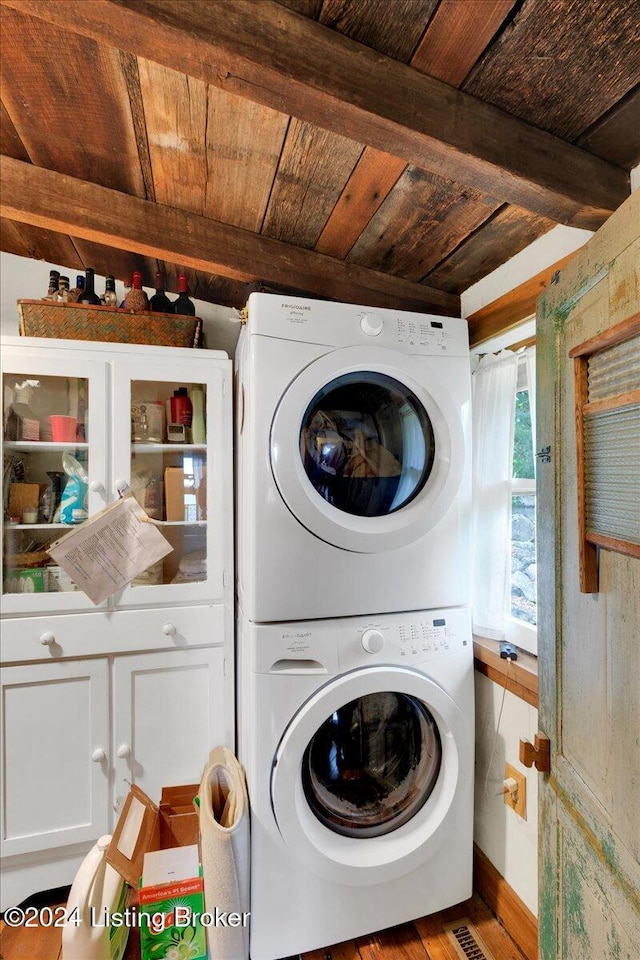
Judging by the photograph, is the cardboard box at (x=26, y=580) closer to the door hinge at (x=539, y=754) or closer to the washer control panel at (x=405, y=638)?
the washer control panel at (x=405, y=638)

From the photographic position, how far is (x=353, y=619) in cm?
126

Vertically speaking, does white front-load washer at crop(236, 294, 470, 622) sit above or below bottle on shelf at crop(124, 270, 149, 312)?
below

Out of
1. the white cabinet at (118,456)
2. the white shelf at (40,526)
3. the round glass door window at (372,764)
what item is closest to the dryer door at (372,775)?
the round glass door window at (372,764)

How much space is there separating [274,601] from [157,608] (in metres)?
0.56

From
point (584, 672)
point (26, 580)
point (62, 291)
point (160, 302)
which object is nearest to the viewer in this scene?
point (584, 672)

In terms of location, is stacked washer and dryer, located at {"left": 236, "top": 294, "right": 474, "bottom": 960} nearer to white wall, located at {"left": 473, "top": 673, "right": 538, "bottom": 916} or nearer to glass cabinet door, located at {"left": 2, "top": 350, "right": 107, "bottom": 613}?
white wall, located at {"left": 473, "top": 673, "right": 538, "bottom": 916}

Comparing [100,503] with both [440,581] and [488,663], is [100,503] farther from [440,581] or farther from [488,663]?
[488,663]

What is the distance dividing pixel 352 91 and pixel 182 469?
119 centimetres

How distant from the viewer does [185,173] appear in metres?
1.27

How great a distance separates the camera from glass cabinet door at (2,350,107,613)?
57.2 inches

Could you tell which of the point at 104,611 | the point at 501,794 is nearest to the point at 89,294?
the point at 104,611

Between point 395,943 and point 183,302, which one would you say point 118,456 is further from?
point 395,943

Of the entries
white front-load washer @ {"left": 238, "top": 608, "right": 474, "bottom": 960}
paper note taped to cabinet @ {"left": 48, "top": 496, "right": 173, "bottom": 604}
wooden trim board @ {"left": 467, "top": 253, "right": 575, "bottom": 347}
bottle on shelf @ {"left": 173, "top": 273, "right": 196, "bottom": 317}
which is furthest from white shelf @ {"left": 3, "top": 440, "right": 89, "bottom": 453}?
wooden trim board @ {"left": 467, "top": 253, "right": 575, "bottom": 347}

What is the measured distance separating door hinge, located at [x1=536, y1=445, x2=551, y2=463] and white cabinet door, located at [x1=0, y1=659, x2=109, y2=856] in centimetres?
145
